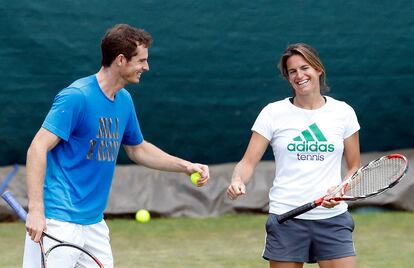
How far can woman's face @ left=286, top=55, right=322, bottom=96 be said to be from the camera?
17.4ft

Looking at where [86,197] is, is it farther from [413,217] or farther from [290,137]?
[413,217]

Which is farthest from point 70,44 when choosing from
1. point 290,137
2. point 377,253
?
point 290,137

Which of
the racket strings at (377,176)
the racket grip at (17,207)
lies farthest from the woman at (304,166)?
the racket grip at (17,207)

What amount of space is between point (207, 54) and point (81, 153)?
4.53 meters

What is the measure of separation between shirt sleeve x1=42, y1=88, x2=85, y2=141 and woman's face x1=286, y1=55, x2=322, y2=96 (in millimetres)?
Answer: 1124

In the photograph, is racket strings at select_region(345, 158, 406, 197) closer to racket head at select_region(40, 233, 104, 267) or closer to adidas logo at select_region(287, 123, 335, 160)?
adidas logo at select_region(287, 123, 335, 160)

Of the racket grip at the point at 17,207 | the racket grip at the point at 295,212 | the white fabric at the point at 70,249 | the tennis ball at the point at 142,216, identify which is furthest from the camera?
the tennis ball at the point at 142,216

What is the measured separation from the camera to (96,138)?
4941mm

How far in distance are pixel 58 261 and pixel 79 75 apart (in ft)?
15.2

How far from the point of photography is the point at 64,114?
189 inches

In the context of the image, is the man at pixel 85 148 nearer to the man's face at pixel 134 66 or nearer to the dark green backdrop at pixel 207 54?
the man's face at pixel 134 66

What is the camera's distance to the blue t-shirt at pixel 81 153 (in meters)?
4.84

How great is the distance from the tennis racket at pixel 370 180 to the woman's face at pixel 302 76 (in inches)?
18.8

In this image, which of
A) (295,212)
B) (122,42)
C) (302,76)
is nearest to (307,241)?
(295,212)
